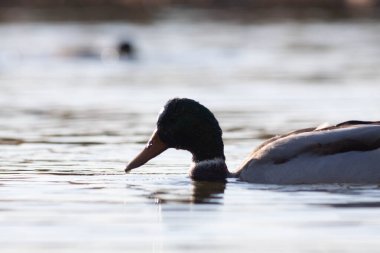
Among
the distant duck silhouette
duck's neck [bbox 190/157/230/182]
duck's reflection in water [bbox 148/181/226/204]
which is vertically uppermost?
the distant duck silhouette

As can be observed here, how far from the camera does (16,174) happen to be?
13.6m

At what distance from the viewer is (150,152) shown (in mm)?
13242

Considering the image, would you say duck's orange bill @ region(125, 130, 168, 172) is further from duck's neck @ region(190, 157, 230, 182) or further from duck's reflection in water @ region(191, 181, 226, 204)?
duck's reflection in water @ region(191, 181, 226, 204)

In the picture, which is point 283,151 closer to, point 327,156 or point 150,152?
point 327,156

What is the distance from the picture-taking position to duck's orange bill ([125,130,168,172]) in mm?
13211

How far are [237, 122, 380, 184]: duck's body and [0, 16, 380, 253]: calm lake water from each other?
0.17 meters

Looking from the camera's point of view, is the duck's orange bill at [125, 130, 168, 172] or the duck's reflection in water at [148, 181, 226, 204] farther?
the duck's orange bill at [125, 130, 168, 172]

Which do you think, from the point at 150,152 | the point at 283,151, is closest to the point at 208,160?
the point at 150,152

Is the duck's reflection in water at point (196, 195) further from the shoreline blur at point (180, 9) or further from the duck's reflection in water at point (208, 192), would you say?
the shoreline blur at point (180, 9)

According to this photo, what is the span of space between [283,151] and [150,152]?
1370 millimetres

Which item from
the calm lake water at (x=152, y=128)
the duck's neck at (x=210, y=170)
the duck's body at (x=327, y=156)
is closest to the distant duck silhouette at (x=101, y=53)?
the calm lake water at (x=152, y=128)

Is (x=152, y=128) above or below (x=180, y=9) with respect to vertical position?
below

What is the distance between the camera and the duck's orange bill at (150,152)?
13211 millimetres

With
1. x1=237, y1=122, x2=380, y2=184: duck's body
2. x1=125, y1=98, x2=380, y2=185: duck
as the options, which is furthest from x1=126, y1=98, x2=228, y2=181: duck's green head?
x1=237, y1=122, x2=380, y2=184: duck's body
